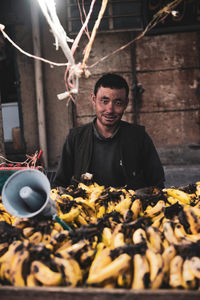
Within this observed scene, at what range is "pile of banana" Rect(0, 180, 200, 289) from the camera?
1.07m

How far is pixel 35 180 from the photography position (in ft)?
4.53

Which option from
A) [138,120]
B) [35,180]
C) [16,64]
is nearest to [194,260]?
[35,180]

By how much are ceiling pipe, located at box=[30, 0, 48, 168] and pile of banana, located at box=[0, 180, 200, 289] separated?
13.6 feet

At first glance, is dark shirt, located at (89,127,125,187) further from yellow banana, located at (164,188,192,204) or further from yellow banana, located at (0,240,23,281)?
yellow banana, located at (0,240,23,281)

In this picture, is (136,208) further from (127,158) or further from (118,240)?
(127,158)

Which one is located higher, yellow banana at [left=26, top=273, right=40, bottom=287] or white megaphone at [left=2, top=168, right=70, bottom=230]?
white megaphone at [left=2, top=168, right=70, bottom=230]

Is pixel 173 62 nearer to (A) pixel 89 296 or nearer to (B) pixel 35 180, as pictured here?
(B) pixel 35 180

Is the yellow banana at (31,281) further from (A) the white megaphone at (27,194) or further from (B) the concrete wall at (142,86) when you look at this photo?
(B) the concrete wall at (142,86)

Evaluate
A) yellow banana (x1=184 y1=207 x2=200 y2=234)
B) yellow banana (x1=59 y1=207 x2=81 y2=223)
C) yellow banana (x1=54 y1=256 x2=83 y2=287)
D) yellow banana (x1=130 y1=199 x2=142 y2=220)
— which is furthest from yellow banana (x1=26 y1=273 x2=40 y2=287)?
yellow banana (x1=184 y1=207 x2=200 y2=234)

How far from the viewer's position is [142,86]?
5828mm

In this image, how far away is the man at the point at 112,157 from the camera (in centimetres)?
287

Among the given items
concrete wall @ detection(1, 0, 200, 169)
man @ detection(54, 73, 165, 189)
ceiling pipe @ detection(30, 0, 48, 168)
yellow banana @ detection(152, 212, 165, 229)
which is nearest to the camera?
yellow banana @ detection(152, 212, 165, 229)

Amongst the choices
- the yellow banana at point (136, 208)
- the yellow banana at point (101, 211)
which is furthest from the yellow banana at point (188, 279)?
the yellow banana at point (101, 211)

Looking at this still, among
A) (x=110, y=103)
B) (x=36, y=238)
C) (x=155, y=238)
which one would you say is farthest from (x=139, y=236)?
(x=110, y=103)
